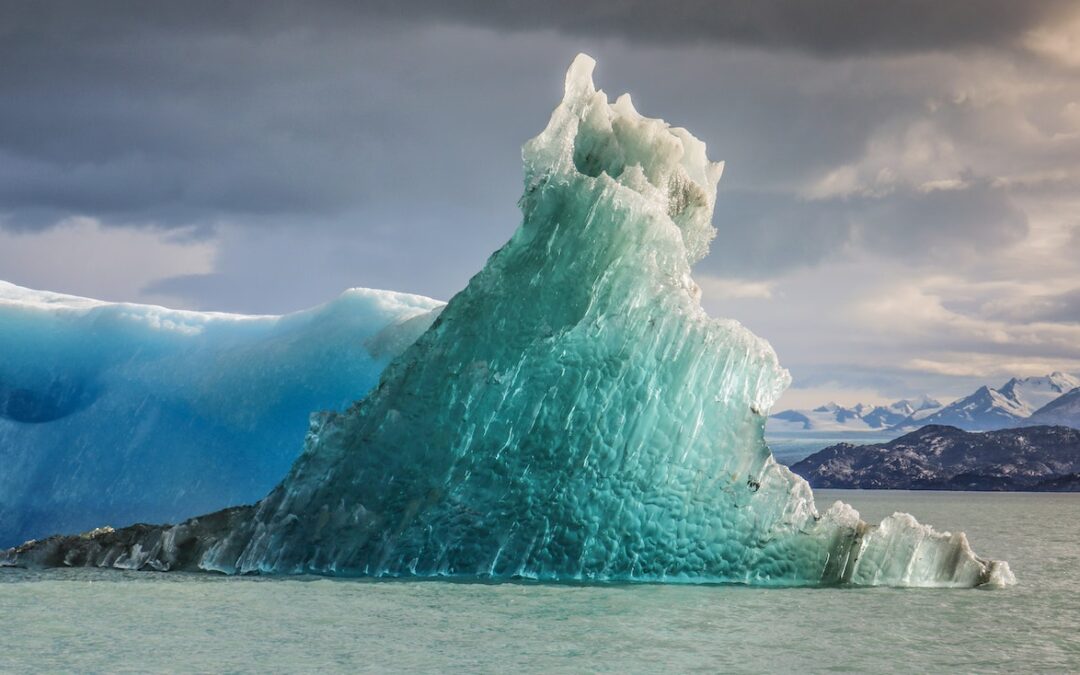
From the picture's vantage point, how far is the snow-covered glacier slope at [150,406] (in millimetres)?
23266

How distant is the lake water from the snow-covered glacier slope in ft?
26.6

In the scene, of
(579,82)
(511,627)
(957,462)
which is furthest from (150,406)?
(957,462)

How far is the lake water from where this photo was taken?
9.89m

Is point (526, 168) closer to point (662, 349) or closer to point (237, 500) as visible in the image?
point (662, 349)

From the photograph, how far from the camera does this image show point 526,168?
1602 centimetres

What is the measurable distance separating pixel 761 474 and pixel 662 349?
6.40ft

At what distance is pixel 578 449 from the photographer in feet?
48.0

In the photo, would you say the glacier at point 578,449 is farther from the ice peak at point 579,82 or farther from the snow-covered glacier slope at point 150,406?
the snow-covered glacier slope at point 150,406

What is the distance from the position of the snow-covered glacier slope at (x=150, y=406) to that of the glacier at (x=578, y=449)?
8030mm

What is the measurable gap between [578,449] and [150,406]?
41.4ft

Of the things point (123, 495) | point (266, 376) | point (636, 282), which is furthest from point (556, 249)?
point (123, 495)

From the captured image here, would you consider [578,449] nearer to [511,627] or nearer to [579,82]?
[511,627]

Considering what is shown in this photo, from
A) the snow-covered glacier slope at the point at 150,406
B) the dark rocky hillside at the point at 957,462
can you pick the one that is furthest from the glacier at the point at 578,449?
the dark rocky hillside at the point at 957,462

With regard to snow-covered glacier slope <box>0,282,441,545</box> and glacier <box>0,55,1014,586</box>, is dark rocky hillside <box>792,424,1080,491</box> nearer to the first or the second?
snow-covered glacier slope <box>0,282,441,545</box>
